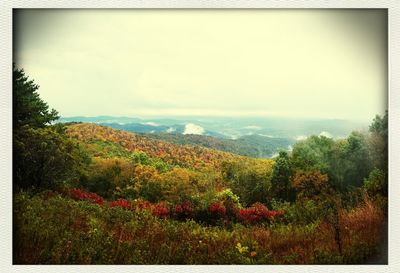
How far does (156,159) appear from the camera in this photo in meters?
8.76

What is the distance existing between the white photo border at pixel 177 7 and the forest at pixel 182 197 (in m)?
0.09

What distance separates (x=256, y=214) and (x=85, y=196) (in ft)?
7.43

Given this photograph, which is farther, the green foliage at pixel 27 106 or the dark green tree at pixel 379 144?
the green foliage at pixel 27 106

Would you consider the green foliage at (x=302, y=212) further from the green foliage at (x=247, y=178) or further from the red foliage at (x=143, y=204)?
the red foliage at (x=143, y=204)

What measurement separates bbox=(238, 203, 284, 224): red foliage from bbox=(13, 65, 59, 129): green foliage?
2.77m

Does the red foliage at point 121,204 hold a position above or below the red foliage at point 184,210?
above

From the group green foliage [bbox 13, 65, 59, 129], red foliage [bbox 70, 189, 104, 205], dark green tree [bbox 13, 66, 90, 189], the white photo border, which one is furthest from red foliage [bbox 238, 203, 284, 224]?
green foliage [bbox 13, 65, 59, 129]

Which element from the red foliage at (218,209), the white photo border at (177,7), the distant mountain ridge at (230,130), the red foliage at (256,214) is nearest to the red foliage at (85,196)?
the white photo border at (177,7)

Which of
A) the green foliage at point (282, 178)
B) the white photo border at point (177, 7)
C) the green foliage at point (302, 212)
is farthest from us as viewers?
the green foliage at point (282, 178)

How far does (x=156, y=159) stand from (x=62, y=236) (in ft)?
5.15

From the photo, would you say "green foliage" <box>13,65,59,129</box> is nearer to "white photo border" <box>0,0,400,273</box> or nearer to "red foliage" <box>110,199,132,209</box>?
"white photo border" <box>0,0,400,273</box>

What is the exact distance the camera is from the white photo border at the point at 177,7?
27.6 ft

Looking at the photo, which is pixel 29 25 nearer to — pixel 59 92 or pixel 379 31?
pixel 59 92

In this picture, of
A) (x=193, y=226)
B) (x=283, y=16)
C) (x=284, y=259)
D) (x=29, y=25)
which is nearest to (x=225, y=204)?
(x=193, y=226)
